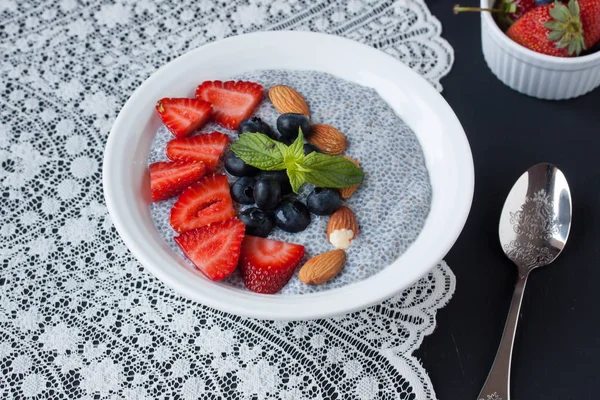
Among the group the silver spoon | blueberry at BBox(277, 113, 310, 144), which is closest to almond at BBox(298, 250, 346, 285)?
blueberry at BBox(277, 113, 310, 144)

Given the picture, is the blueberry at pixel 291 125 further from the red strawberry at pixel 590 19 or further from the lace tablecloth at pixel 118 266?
the red strawberry at pixel 590 19

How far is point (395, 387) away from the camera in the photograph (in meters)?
1.32

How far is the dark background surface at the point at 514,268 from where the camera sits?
1.34 m

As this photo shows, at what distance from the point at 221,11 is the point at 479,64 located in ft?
2.07

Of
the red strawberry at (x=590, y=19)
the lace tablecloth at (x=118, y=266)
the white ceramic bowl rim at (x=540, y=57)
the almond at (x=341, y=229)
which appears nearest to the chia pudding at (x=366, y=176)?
the almond at (x=341, y=229)

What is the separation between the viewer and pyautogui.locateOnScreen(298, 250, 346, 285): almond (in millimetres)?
1256

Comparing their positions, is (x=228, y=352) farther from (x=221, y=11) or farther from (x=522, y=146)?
→ (x=221, y=11)

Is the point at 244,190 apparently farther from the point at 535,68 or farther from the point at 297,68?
the point at 535,68

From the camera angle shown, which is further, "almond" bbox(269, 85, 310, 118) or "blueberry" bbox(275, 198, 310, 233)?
"almond" bbox(269, 85, 310, 118)

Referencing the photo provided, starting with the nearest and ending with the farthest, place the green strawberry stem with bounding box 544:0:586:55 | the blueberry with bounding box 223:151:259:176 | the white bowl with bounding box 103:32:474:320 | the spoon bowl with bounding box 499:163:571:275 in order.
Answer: the white bowl with bounding box 103:32:474:320 → the blueberry with bounding box 223:151:259:176 → the spoon bowl with bounding box 499:163:571:275 → the green strawberry stem with bounding box 544:0:586:55

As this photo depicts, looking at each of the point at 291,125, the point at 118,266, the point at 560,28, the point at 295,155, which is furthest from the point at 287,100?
the point at 560,28

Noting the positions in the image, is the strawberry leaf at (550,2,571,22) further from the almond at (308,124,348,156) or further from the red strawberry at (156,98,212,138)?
the red strawberry at (156,98,212,138)

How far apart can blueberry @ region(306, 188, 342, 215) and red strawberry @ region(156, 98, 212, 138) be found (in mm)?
281

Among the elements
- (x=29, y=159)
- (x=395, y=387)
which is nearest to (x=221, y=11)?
(x=29, y=159)
